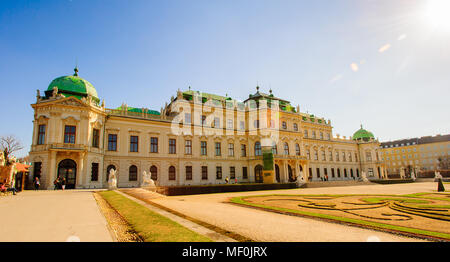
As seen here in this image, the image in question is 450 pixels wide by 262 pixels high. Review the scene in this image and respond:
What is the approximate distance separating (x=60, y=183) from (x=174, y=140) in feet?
51.9

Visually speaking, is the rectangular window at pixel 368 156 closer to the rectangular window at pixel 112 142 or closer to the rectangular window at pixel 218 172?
the rectangular window at pixel 218 172

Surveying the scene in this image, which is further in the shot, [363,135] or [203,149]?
[363,135]

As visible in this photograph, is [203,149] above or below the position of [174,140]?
below

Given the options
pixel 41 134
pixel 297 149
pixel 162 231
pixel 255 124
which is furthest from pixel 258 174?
pixel 162 231

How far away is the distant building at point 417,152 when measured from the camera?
88875 mm

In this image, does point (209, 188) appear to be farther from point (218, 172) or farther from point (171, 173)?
point (218, 172)

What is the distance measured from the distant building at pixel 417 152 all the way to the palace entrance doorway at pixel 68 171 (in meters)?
93.9

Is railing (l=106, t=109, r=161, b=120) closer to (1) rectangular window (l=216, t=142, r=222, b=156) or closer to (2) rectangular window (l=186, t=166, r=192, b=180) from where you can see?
(2) rectangular window (l=186, t=166, r=192, b=180)

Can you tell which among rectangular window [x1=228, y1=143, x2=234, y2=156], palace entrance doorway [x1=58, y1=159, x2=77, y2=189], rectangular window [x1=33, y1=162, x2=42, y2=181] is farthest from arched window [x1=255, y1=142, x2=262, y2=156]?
rectangular window [x1=33, y1=162, x2=42, y2=181]

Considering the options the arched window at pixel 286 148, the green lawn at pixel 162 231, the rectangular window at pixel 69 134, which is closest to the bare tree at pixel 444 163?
the arched window at pixel 286 148

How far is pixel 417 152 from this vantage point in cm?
9444

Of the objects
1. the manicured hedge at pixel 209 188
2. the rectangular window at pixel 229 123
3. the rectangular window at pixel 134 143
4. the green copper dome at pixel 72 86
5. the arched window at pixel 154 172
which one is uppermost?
the green copper dome at pixel 72 86

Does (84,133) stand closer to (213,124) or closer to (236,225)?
(213,124)

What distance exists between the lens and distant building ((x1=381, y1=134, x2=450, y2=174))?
88875mm
